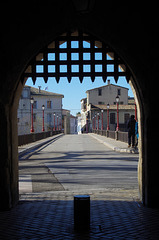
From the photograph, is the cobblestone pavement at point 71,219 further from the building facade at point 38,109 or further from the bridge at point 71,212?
the building facade at point 38,109

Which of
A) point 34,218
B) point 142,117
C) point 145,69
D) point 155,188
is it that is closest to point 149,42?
point 145,69

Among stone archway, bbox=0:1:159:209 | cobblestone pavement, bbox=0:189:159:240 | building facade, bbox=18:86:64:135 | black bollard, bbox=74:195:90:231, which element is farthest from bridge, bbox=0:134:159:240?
building facade, bbox=18:86:64:135

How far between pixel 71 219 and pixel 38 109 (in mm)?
76265

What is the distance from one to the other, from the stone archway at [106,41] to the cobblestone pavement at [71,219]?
0.44 meters

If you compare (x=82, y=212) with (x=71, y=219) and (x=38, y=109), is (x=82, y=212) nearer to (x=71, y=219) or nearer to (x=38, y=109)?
(x=71, y=219)

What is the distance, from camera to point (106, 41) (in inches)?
259

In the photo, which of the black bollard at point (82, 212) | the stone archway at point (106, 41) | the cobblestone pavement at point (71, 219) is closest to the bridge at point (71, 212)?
the cobblestone pavement at point (71, 219)

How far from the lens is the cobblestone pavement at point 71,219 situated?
Answer: 450cm

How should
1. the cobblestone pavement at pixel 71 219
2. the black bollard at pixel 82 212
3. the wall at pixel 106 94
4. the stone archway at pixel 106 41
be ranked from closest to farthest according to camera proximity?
the cobblestone pavement at pixel 71 219 → the black bollard at pixel 82 212 → the stone archway at pixel 106 41 → the wall at pixel 106 94

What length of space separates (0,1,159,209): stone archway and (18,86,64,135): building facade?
225 ft

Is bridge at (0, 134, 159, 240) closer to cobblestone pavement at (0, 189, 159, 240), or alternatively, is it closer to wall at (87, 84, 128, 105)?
cobblestone pavement at (0, 189, 159, 240)

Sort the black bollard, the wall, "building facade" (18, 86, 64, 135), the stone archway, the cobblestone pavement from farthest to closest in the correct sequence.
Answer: the wall
"building facade" (18, 86, 64, 135)
the stone archway
the black bollard
the cobblestone pavement

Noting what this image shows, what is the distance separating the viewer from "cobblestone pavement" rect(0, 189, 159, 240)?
4504mm

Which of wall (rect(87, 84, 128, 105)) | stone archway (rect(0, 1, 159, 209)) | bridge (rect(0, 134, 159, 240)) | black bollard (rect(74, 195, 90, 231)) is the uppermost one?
wall (rect(87, 84, 128, 105))
